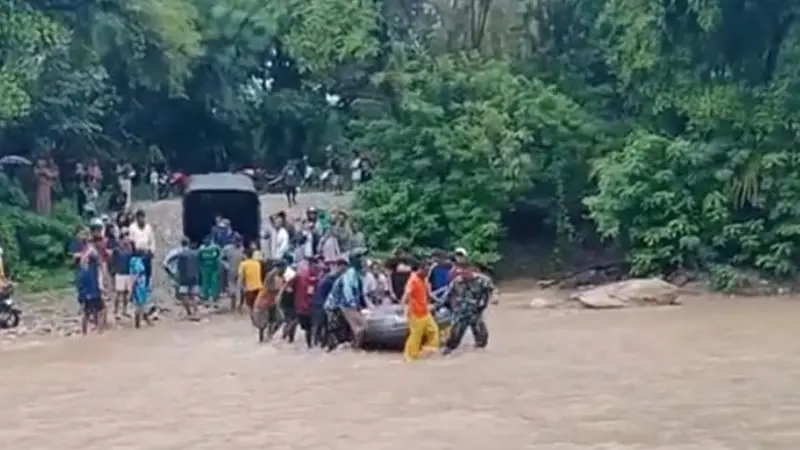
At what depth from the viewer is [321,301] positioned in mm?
21688

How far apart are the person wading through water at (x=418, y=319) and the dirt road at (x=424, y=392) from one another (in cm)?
30

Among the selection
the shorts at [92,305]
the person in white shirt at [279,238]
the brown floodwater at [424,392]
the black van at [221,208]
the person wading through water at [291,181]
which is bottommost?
the brown floodwater at [424,392]

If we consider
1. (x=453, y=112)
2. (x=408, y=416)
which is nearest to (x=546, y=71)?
(x=453, y=112)

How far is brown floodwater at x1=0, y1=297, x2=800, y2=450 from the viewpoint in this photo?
15.2 m

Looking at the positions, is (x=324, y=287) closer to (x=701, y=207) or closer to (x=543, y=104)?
(x=701, y=207)

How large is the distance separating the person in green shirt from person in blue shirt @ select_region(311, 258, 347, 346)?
5.12m

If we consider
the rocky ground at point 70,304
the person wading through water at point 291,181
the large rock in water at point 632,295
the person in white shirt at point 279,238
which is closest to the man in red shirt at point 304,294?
the rocky ground at point 70,304

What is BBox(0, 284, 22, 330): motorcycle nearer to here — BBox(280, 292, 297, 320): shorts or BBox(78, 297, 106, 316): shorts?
BBox(78, 297, 106, 316): shorts

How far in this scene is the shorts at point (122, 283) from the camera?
2514 cm

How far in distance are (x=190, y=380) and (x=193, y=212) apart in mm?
13705

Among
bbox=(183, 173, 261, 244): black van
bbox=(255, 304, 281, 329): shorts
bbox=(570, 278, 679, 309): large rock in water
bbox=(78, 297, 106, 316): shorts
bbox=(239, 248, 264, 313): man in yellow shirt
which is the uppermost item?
bbox=(183, 173, 261, 244): black van

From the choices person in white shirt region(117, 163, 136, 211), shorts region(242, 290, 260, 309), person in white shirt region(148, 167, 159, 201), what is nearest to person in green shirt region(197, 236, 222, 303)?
shorts region(242, 290, 260, 309)

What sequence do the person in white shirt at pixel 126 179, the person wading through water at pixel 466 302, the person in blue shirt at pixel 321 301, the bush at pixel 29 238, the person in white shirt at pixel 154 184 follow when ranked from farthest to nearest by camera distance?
the person in white shirt at pixel 154 184
the person in white shirt at pixel 126 179
the bush at pixel 29 238
the person in blue shirt at pixel 321 301
the person wading through water at pixel 466 302

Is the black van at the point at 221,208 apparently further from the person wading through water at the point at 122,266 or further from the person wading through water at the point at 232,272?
the person wading through water at the point at 122,266
